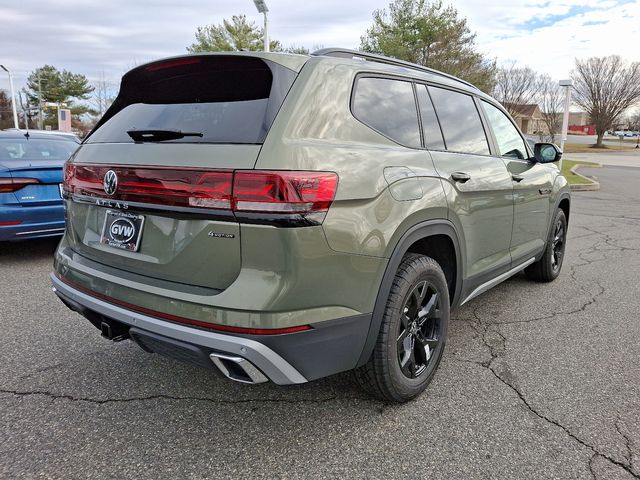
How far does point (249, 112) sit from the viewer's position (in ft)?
7.00

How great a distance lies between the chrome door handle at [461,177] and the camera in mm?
2862

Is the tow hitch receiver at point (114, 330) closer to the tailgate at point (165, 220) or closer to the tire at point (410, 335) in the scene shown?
the tailgate at point (165, 220)

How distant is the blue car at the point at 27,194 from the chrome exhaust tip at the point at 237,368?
404 cm

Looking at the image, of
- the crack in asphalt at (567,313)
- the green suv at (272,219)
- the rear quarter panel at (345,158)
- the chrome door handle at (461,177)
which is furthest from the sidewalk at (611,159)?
the rear quarter panel at (345,158)

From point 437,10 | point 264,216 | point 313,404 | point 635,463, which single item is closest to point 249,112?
point 264,216

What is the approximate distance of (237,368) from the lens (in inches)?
77.5

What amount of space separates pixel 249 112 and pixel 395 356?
1383 millimetres

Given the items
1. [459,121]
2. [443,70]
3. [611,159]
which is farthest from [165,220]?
[611,159]

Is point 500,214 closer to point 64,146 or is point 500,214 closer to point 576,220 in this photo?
point 64,146

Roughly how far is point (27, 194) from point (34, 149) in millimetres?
928

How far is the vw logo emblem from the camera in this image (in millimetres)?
2271

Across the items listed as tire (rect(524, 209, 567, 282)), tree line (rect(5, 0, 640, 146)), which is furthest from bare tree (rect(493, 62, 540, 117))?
tire (rect(524, 209, 567, 282))

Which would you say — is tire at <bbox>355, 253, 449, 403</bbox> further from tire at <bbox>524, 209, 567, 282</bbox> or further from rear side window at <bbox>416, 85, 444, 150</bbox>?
tire at <bbox>524, 209, 567, 282</bbox>

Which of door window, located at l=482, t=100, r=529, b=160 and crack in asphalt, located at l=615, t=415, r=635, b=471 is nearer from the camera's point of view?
crack in asphalt, located at l=615, t=415, r=635, b=471
